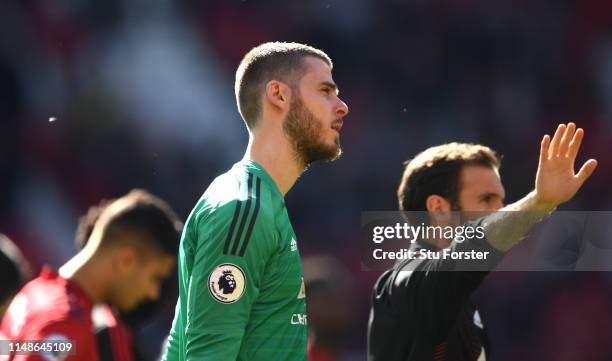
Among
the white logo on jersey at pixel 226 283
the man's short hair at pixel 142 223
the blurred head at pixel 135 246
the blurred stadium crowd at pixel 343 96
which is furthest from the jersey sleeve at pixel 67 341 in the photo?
the blurred stadium crowd at pixel 343 96

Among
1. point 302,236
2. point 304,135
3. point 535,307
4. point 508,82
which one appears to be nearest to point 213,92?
Answer: point 302,236

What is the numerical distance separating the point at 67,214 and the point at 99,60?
5.29 ft

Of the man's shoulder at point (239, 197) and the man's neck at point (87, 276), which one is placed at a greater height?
the man's shoulder at point (239, 197)

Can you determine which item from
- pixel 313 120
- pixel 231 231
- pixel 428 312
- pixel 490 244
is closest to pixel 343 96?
pixel 428 312

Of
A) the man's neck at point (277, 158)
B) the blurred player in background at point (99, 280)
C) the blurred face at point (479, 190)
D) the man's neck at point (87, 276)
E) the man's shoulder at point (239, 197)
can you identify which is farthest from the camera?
the blurred face at point (479, 190)

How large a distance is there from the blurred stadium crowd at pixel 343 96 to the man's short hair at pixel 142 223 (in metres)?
4.75

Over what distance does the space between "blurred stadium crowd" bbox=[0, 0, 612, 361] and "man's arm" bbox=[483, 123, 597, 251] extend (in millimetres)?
6043

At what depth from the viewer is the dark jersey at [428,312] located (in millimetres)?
3266

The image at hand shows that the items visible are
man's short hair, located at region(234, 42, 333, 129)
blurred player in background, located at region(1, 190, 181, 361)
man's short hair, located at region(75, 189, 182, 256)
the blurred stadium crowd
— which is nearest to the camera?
man's short hair, located at region(234, 42, 333, 129)

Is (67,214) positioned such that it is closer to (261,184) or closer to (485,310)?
(485,310)

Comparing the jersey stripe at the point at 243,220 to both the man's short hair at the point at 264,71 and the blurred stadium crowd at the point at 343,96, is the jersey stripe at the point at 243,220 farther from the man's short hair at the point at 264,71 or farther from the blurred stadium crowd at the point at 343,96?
the blurred stadium crowd at the point at 343,96

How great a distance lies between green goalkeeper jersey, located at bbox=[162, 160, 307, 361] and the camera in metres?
2.71

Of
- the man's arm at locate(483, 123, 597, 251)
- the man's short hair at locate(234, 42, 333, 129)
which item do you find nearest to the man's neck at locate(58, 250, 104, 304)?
the man's short hair at locate(234, 42, 333, 129)

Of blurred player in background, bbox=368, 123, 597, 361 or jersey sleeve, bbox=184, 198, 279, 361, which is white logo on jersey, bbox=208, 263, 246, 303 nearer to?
jersey sleeve, bbox=184, 198, 279, 361
